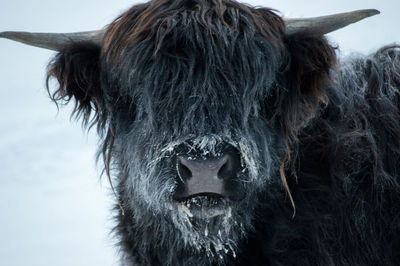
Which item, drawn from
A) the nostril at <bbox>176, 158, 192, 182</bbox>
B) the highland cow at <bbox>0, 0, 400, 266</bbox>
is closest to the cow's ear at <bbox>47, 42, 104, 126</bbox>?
the highland cow at <bbox>0, 0, 400, 266</bbox>

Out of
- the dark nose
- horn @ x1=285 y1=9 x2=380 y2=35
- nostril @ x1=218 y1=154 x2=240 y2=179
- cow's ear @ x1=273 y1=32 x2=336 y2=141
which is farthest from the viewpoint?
cow's ear @ x1=273 y1=32 x2=336 y2=141

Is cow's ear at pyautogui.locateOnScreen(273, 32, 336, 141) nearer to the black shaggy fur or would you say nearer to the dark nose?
the black shaggy fur

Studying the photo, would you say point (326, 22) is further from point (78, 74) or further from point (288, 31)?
point (78, 74)

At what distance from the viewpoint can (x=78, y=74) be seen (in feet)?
12.8

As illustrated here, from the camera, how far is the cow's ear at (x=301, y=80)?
12.6 feet

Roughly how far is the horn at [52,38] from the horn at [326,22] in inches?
51.4

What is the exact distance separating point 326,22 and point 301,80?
41 centimetres

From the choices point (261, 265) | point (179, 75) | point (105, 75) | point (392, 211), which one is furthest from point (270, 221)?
point (105, 75)

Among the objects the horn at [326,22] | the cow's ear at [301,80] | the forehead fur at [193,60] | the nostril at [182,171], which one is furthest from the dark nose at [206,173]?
the horn at [326,22]

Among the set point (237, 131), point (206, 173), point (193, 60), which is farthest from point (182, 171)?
point (193, 60)

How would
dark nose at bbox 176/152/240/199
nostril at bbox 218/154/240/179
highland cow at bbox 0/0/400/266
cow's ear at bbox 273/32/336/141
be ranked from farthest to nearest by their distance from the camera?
1. cow's ear at bbox 273/32/336/141
2. highland cow at bbox 0/0/400/266
3. nostril at bbox 218/154/240/179
4. dark nose at bbox 176/152/240/199

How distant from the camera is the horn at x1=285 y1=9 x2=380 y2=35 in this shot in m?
3.70

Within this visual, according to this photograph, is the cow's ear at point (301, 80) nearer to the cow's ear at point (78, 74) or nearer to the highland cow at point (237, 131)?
the highland cow at point (237, 131)

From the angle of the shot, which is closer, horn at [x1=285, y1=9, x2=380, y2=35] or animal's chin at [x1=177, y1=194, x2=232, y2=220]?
animal's chin at [x1=177, y1=194, x2=232, y2=220]
